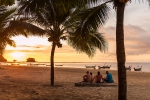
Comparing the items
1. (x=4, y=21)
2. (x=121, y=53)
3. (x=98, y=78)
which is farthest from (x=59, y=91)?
(x=121, y=53)

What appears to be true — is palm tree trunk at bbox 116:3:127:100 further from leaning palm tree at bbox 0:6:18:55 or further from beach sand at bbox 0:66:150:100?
leaning palm tree at bbox 0:6:18:55

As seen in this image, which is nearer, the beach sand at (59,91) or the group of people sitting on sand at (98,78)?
the beach sand at (59,91)

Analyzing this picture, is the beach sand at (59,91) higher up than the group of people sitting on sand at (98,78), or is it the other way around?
the group of people sitting on sand at (98,78)

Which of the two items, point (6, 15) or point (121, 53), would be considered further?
point (6, 15)

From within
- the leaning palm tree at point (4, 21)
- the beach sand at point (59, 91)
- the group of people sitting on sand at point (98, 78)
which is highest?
the leaning palm tree at point (4, 21)

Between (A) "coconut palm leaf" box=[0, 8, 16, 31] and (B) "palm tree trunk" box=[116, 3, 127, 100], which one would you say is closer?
(B) "palm tree trunk" box=[116, 3, 127, 100]

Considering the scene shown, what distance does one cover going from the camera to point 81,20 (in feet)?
28.6

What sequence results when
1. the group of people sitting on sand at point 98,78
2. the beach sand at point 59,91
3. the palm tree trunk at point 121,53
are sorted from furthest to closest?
the group of people sitting on sand at point 98,78, the beach sand at point 59,91, the palm tree trunk at point 121,53

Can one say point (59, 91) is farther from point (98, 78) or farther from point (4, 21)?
point (4, 21)

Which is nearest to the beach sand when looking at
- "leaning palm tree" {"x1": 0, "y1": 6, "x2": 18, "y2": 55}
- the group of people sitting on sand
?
the group of people sitting on sand

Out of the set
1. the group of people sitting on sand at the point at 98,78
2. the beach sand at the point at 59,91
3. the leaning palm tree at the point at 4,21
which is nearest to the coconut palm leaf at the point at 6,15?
the leaning palm tree at the point at 4,21

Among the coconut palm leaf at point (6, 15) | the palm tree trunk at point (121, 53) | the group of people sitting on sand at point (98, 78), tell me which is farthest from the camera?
the group of people sitting on sand at point (98, 78)

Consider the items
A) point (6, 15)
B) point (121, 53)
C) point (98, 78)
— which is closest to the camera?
point (121, 53)

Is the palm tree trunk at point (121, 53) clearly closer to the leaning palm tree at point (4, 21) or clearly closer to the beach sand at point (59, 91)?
the beach sand at point (59, 91)
